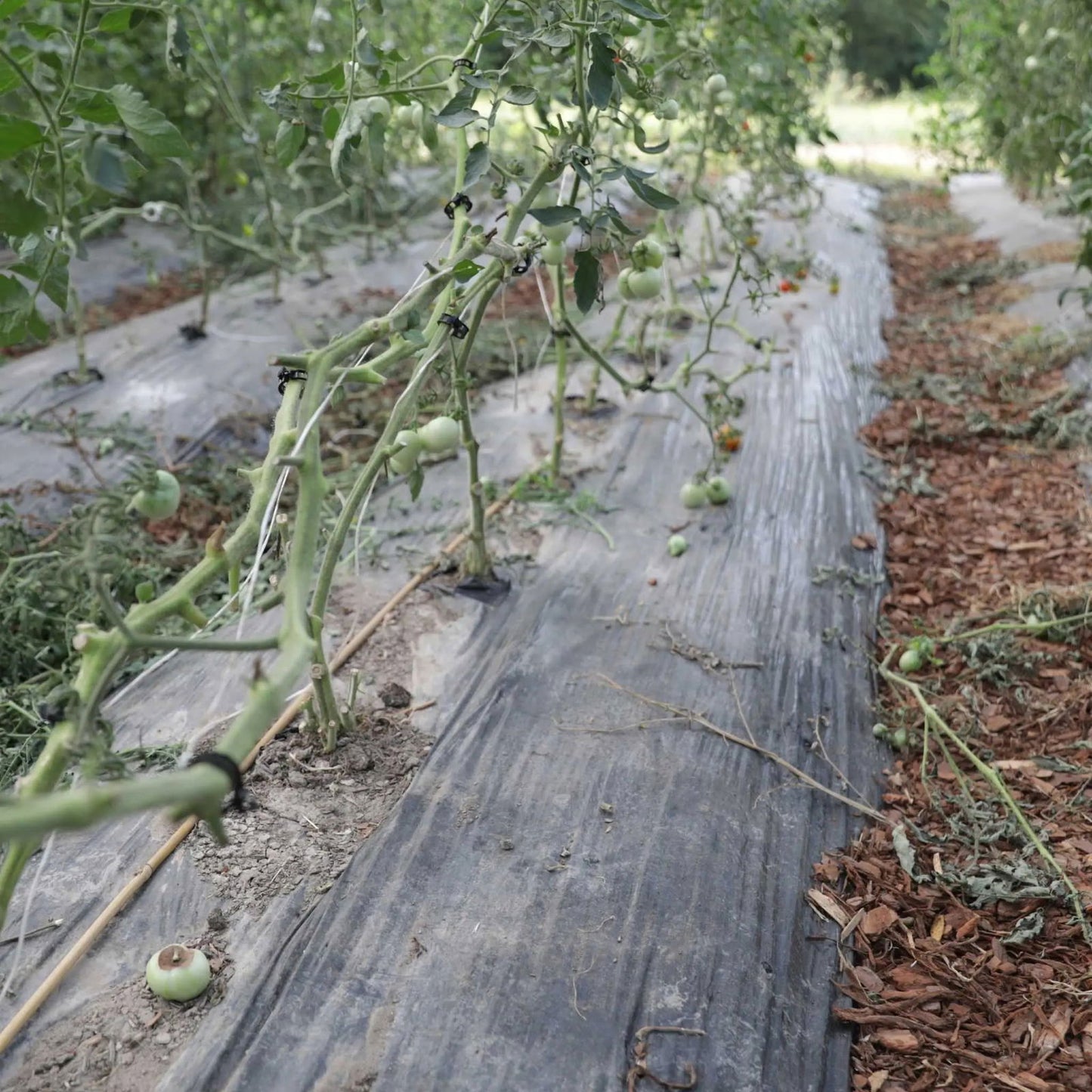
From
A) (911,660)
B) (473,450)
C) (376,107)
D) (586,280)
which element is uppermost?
(376,107)

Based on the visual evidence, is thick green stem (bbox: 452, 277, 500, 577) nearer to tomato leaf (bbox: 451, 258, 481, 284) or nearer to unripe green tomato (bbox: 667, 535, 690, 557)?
tomato leaf (bbox: 451, 258, 481, 284)

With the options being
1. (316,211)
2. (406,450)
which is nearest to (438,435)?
(406,450)

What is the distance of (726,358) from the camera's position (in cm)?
393

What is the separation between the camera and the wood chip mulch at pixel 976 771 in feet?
4.79

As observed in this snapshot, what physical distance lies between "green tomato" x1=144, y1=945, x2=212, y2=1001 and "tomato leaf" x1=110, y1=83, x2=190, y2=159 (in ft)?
4.01

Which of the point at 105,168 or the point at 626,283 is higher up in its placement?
the point at 105,168

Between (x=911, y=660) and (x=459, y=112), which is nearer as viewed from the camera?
(x=459, y=112)

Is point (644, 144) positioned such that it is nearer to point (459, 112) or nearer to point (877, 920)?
point (459, 112)

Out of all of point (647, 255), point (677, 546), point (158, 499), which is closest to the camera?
point (158, 499)

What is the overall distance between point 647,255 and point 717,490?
2.78ft

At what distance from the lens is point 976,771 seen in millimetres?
2041

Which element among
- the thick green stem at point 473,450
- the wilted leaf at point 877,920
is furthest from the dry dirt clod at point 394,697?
the wilted leaf at point 877,920

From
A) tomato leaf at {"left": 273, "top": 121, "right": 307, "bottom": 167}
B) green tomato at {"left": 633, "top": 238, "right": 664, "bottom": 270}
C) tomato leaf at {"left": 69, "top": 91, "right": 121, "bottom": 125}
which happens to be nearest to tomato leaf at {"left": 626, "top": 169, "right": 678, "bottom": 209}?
green tomato at {"left": 633, "top": 238, "right": 664, "bottom": 270}

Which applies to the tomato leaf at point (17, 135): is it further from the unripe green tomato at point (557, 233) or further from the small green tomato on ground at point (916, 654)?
the small green tomato on ground at point (916, 654)
